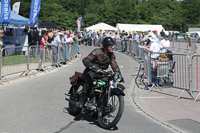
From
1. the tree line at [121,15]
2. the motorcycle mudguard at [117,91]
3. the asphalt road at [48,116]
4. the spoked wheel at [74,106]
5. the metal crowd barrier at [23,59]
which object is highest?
the tree line at [121,15]

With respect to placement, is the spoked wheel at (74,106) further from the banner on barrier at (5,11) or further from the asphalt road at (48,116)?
the banner on barrier at (5,11)

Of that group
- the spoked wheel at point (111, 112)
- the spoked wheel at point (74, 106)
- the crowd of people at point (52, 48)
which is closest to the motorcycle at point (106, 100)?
the spoked wheel at point (111, 112)

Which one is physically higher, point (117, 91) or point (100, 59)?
point (100, 59)

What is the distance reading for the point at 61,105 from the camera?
8734 millimetres

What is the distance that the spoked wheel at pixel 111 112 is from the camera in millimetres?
6281

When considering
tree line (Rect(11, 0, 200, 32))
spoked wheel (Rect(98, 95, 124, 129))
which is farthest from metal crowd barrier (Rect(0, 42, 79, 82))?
tree line (Rect(11, 0, 200, 32))

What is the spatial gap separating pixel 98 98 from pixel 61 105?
2.14 m

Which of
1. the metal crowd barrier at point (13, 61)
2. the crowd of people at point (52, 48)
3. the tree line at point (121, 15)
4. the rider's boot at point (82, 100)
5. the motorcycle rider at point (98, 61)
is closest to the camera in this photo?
the motorcycle rider at point (98, 61)

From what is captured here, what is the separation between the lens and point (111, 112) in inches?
255

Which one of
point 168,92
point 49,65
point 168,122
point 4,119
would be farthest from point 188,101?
point 49,65

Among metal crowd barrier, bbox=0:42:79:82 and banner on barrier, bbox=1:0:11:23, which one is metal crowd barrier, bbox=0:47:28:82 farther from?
Result: banner on barrier, bbox=1:0:11:23

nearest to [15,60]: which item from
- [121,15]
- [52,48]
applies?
[52,48]

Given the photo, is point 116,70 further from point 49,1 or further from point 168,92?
point 49,1

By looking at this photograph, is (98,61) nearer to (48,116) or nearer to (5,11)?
(48,116)
